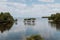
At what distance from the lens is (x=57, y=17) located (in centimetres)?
11181

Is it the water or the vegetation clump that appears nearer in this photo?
the water

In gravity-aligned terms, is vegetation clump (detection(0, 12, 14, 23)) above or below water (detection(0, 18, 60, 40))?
above

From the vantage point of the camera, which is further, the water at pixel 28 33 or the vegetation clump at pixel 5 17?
the vegetation clump at pixel 5 17

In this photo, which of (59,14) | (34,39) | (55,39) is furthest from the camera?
(59,14)

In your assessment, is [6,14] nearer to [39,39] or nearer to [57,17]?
[57,17]

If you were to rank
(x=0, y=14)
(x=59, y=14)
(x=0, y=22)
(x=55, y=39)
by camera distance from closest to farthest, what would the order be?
(x=55, y=39) → (x=0, y=22) → (x=0, y=14) → (x=59, y=14)

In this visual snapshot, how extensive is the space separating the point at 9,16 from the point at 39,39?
8319 cm

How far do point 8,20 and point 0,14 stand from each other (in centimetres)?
579

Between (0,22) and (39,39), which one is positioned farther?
(0,22)

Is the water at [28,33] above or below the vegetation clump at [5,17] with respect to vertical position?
below

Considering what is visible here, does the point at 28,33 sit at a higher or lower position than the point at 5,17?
lower

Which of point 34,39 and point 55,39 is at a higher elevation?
point 34,39

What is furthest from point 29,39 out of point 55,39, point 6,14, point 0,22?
point 6,14

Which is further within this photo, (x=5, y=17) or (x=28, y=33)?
(x=5, y=17)
